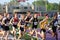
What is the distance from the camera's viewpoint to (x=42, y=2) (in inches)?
252

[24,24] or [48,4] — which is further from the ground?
[48,4]

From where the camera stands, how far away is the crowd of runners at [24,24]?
6.40 metres

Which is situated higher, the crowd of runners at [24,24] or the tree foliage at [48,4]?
the tree foliage at [48,4]

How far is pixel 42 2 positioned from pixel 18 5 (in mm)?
478

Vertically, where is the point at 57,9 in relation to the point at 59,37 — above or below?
above

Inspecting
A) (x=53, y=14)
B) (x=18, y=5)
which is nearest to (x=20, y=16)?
(x=18, y=5)

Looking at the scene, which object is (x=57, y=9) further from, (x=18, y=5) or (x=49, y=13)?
(x=18, y=5)

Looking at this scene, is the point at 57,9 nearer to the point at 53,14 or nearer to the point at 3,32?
the point at 53,14

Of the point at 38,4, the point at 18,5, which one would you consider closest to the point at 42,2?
the point at 38,4

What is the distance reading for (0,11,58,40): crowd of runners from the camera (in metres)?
6.40

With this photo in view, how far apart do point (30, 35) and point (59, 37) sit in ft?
1.90

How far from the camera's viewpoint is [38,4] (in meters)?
6.39

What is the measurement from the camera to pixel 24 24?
21.1 ft

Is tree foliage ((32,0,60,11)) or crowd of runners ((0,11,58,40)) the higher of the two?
tree foliage ((32,0,60,11))
